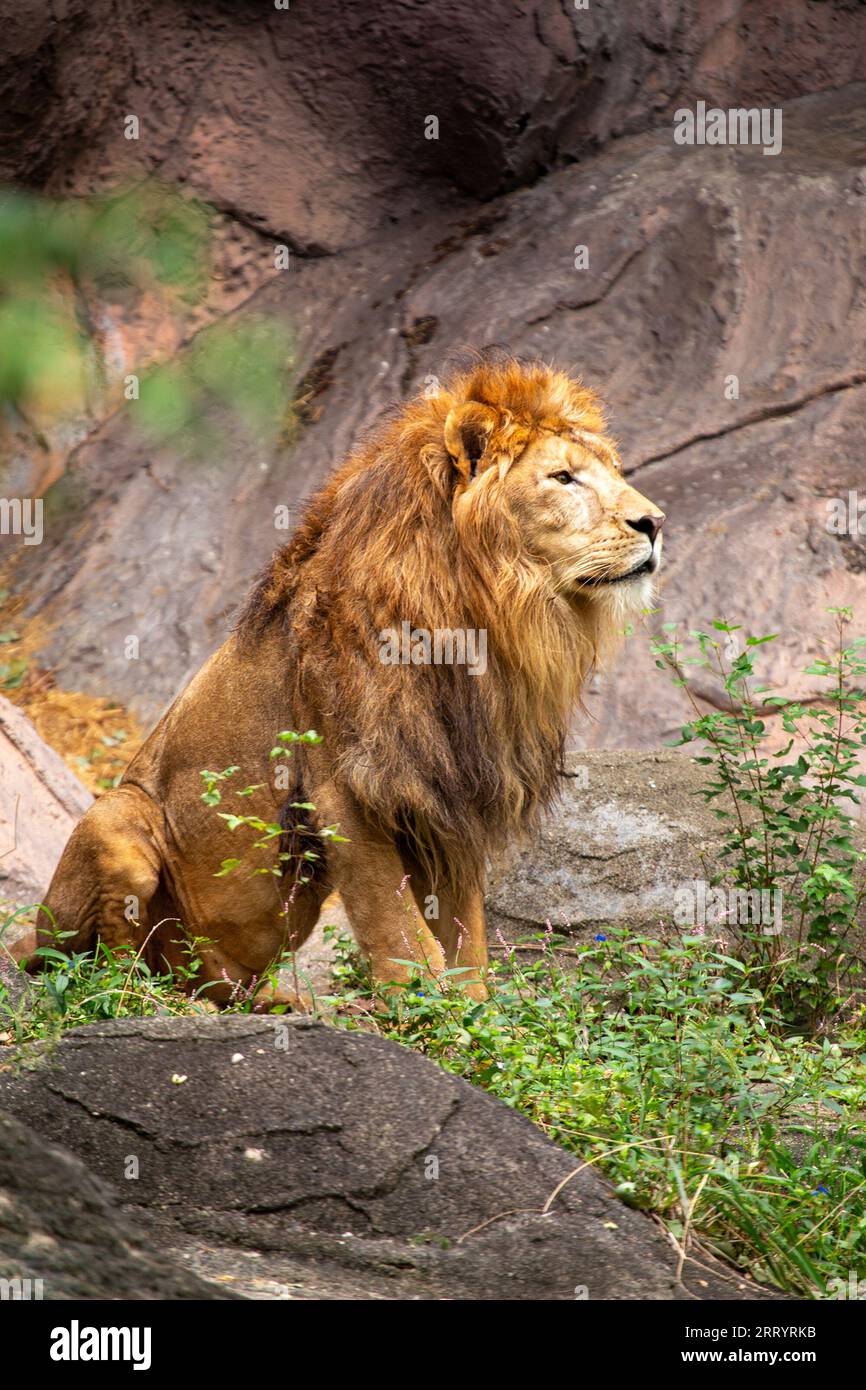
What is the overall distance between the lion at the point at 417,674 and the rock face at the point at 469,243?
10.5ft

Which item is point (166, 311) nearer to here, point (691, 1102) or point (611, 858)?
point (611, 858)

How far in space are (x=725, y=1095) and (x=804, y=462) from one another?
5.10 meters

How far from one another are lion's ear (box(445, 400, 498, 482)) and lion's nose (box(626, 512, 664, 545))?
0.53 m

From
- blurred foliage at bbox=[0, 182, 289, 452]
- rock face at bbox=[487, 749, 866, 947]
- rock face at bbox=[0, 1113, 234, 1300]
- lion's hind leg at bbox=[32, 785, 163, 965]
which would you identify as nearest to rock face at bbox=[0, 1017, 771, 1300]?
rock face at bbox=[0, 1113, 234, 1300]

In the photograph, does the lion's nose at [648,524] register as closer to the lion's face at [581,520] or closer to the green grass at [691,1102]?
the lion's face at [581,520]

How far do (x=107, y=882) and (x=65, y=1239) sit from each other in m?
2.97

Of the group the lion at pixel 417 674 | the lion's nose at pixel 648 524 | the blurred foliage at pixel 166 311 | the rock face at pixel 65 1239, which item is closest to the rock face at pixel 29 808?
the lion at pixel 417 674

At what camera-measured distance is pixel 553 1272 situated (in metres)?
3.33

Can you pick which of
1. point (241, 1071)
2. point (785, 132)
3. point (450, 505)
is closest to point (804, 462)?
point (785, 132)

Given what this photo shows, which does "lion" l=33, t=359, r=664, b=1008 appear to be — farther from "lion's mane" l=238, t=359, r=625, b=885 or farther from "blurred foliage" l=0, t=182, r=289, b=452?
"blurred foliage" l=0, t=182, r=289, b=452

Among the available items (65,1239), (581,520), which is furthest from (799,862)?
(65,1239)

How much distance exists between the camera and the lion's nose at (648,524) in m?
5.05

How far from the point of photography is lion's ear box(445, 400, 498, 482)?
515 cm

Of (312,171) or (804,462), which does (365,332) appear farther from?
(804,462)
